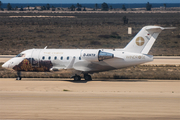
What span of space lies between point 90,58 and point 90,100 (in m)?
7.60

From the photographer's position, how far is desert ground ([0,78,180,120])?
17250 millimetres

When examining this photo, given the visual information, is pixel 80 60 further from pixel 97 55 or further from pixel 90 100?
pixel 90 100

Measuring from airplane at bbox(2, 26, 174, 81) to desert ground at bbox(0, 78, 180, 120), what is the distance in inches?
57.4

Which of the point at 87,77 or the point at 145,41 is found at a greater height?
the point at 145,41

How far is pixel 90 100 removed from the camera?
20.7 m

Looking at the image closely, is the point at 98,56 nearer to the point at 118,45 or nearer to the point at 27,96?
the point at 27,96

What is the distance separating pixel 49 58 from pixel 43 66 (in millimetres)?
940

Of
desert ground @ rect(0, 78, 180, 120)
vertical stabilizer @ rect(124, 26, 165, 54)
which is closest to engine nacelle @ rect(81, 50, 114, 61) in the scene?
vertical stabilizer @ rect(124, 26, 165, 54)

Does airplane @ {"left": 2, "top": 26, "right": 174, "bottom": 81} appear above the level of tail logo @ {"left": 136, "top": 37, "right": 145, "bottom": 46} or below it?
below

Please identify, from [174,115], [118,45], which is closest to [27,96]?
[174,115]

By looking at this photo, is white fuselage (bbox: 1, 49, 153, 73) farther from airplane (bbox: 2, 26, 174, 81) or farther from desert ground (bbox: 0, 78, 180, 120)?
desert ground (bbox: 0, 78, 180, 120)

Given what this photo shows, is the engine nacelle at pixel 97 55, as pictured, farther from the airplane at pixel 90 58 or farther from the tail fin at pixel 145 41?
the tail fin at pixel 145 41

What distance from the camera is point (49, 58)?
2853 centimetres

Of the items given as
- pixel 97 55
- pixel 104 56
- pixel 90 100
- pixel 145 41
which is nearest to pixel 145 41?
pixel 145 41
